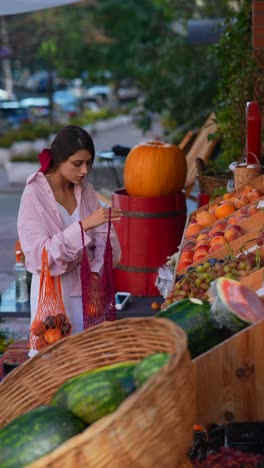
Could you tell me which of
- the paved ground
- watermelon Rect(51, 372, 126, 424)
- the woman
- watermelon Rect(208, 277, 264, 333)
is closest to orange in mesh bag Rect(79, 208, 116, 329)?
the woman

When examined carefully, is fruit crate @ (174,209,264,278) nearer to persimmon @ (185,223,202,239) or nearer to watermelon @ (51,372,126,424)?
persimmon @ (185,223,202,239)

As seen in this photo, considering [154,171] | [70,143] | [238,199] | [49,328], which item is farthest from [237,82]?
[49,328]

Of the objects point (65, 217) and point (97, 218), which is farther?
point (65, 217)

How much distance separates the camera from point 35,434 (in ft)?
8.79

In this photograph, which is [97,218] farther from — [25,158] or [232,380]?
[25,158]

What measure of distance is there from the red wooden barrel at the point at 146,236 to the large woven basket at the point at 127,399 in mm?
3993

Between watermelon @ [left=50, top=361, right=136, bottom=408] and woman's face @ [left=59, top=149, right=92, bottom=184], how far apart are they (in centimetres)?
214

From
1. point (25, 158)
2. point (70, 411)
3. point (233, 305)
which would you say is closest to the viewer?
point (70, 411)

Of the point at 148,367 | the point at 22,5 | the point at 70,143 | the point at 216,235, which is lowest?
the point at 216,235

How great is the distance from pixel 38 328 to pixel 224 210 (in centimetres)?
168

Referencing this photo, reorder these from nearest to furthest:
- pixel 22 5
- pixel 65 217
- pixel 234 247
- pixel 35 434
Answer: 1. pixel 35 434
2. pixel 234 247
3. pixel 65 217
4. pixel 22 5

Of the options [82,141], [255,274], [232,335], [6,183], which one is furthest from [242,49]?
[6,183]

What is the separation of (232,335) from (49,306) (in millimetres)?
1932

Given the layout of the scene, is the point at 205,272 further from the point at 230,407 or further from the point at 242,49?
the point at 242,49
